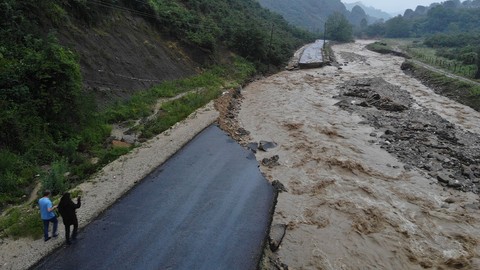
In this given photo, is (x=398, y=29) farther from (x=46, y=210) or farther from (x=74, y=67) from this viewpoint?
(x=46, y=210)

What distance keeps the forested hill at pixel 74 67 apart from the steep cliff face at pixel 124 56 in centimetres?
9

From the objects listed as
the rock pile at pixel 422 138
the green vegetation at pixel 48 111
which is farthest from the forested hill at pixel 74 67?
the rock pile at pixel 422 138

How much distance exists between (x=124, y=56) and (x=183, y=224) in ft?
67.7

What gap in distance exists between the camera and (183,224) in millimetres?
13039

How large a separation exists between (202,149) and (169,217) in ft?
24.7

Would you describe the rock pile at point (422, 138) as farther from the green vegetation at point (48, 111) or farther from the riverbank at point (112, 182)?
the green vegetation at point (48, 111)

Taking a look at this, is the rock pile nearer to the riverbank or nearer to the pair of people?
the riverbank

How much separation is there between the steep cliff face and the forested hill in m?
0.09

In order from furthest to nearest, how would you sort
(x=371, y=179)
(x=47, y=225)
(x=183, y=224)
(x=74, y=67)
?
(x=74, y=67) → (x=371, y=179) → (x=183, y=224) → (x=47, y=225)

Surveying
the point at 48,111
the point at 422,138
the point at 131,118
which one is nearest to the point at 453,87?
the point at 422,138

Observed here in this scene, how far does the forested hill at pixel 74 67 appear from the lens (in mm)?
15903

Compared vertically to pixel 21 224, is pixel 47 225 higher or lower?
higher

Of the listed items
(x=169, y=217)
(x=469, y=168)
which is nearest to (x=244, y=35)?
(x=469, y=168)

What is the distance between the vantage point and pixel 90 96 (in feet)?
68.4
